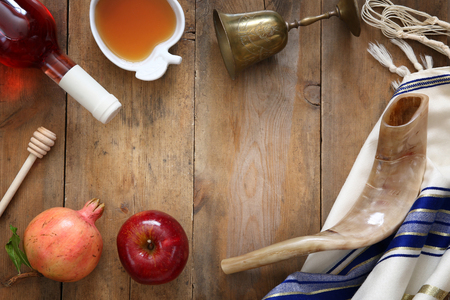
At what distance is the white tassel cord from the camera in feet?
2.59

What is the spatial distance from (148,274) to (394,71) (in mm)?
738

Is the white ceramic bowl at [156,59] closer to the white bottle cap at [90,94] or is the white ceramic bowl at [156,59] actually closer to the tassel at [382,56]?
the white bottle cap at [90,94]

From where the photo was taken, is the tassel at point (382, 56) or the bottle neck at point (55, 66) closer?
the bottle neck at point (55, 66)

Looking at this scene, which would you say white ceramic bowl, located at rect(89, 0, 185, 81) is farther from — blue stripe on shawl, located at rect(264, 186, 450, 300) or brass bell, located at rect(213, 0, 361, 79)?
blue stripe on shawl, located at rect(264, 186, 450, 300)

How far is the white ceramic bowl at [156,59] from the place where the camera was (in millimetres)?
703

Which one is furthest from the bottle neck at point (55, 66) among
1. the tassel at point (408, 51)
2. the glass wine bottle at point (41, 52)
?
Answer: the tassel at point (408, 51)

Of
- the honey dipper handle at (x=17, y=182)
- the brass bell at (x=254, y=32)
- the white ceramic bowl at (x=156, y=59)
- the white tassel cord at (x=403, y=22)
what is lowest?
the honey dipper handle at (x=17, y=182)

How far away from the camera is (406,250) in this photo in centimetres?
65

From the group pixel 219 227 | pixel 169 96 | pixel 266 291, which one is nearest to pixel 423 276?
pixel 266 291

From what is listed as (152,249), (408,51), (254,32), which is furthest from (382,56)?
(152,249)

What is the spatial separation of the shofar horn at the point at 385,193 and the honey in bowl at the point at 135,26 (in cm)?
50

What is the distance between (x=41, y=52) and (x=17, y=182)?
29 cm

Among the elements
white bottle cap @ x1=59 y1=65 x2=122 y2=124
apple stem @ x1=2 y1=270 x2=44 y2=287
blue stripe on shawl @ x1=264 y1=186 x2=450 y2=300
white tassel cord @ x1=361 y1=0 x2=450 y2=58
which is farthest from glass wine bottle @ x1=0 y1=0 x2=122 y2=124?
white tassel cord @ x1=361 y1=0 x2=450 y2=58

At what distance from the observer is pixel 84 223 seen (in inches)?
26.4
